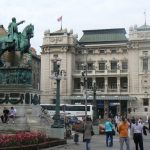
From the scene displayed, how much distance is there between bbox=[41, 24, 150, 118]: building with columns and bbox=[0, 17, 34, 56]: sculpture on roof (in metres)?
56.1

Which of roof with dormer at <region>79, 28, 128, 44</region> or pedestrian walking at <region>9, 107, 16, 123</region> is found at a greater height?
roof with dormer at <region>79, 28, 128, 44</region>

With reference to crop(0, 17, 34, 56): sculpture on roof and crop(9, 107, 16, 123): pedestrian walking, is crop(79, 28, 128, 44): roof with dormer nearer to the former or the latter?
crop(0, 17, 34, 56): sculpture on roof

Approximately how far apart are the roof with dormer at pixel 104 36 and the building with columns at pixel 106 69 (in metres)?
0.26

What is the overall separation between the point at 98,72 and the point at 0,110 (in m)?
66.1

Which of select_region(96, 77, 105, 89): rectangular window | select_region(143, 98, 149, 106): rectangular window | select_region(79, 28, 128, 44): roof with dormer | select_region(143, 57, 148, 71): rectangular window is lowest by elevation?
select_region(143, 98, 149, 106): rectangular window

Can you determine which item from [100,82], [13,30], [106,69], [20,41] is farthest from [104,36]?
[20,41]

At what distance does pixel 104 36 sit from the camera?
109188 mm

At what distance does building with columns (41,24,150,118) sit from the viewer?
313 feet

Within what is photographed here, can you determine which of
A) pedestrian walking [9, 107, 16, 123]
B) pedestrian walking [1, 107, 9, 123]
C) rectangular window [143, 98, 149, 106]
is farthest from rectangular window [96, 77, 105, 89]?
pedestrian walking [1, 107, 9, 123]

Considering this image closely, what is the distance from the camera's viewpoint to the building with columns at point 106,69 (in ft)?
313

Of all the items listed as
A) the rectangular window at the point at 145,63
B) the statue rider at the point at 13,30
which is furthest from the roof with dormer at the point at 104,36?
the statue rider at the point at 13,30

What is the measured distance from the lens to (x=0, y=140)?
18.6m

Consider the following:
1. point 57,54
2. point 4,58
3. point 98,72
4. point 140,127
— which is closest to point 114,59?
point 98,72

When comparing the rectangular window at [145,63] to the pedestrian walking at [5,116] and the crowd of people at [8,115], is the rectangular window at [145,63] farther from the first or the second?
the pedestrian walking at [5,116]
